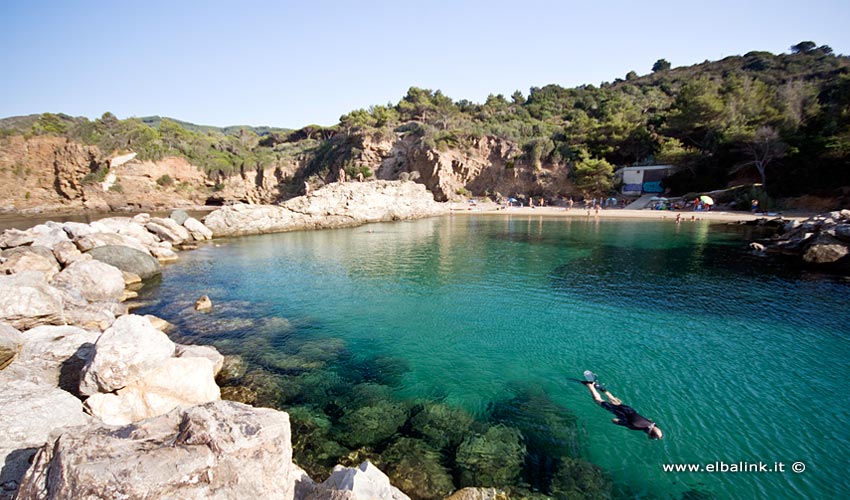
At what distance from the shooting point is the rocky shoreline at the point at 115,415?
2988 mm

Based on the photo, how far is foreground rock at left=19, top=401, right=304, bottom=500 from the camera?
2838mm

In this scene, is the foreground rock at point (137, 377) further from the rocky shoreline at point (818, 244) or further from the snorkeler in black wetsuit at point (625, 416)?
the rocky shoreline at point (818, 244)

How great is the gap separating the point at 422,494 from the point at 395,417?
6.37 feet

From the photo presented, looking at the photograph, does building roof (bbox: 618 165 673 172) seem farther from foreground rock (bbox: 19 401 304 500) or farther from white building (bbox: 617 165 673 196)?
foreground rock (bbox: 19 401 304 500)

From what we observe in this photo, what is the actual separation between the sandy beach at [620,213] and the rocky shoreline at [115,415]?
37401 millimetres

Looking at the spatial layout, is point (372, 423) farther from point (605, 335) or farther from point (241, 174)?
point (241, 174)

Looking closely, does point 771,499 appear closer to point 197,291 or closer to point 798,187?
point 197,291

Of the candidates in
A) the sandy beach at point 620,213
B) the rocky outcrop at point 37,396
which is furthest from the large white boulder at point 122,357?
the sandy beach at point 620,213

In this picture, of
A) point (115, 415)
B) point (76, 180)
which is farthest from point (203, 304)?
point (76, 180)

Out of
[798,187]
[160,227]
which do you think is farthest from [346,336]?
[798,187]

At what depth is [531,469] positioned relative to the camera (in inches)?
237

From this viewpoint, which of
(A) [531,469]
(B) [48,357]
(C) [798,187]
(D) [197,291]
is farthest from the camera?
(C) [798,187]

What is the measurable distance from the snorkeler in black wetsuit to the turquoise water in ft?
0.57

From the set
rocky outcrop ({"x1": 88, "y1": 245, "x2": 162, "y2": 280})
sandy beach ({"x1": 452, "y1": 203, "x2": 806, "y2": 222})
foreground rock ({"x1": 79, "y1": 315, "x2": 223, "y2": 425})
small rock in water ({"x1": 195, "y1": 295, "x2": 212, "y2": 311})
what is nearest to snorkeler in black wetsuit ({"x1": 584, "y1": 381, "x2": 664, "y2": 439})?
foreground rock ({"x1": 79, "y1": 315, "x2": 223, "y2": 425})
